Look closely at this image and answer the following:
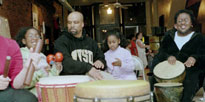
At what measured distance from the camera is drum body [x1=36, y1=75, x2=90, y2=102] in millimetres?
2125

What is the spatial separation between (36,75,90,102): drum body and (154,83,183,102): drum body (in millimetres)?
1086

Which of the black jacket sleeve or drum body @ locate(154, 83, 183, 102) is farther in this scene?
drum body @ locate(154, 83, 183, 102)

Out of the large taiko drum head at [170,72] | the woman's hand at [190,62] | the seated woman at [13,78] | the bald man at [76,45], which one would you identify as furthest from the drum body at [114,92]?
the woman's hand at [190,62]

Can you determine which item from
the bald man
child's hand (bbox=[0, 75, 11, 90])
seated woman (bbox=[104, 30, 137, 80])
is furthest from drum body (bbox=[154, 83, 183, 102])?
child's hand (bbox=[0, 75, 11, 90])

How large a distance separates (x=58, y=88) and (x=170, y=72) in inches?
59.4

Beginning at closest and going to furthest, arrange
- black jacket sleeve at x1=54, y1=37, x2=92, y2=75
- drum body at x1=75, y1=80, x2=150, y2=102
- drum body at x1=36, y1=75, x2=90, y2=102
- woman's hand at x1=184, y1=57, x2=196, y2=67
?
drum body at x1=75, y1=80, x2=150, y2=102, drum body at x1=36, y1=75, x2=90, y2=102, black jacket sleeve at x1=54, y1=37, x2=92, y2=75, woman's hand at x1=184, y1=57, x2=196, y2=67

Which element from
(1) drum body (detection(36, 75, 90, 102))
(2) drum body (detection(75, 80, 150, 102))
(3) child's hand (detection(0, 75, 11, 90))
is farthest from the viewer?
(1) drum body (detection(36, 75, 90, 102))

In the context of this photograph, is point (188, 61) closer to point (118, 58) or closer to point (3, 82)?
point (118, 58)

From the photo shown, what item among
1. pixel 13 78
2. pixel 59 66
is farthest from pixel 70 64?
pixel 13 78

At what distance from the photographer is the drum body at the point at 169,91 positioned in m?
2.91

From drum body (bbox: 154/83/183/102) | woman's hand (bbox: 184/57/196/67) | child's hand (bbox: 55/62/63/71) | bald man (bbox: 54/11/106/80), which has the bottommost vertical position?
drum body (bbox: 154/83/183/102)

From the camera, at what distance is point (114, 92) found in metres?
1.62

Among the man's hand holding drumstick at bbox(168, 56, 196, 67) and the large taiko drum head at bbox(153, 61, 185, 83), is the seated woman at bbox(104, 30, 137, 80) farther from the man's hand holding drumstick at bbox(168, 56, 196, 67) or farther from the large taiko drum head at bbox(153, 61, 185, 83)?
the man's hand holding drumstick at bbox(168, 56, 196, 67)

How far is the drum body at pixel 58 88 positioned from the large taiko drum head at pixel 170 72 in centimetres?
124
